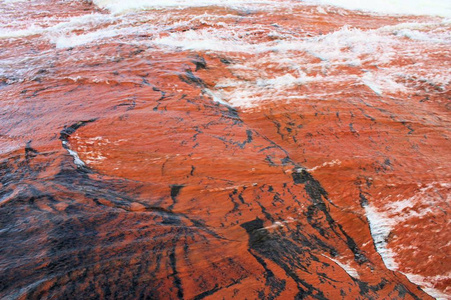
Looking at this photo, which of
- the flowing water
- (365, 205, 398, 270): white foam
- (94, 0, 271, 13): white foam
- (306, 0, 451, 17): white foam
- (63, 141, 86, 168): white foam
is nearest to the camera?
the flowing water

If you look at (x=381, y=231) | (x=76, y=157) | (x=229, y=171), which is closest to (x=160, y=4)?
(x=76, y=157)

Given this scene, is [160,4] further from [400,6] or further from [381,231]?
[381,231]

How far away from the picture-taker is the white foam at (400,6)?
21.9ft

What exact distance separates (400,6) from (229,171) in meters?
7.43

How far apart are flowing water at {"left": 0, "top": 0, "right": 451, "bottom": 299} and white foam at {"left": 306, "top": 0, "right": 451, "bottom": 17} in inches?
111

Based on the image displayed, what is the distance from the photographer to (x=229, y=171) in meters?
2.18

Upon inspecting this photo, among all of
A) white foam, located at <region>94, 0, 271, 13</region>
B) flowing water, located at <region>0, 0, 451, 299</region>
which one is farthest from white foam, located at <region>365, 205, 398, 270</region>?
white foam, located at <region>94, 0, 271, 13</region>

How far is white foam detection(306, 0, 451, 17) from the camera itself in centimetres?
669

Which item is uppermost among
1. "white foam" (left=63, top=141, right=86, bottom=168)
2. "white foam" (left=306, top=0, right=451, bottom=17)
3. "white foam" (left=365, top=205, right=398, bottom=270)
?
"white foam" (left=306, top=0, right=451, bottom=17)

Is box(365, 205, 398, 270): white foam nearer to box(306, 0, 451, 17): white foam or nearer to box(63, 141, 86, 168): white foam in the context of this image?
box(63, 141, 86, 168): white foam

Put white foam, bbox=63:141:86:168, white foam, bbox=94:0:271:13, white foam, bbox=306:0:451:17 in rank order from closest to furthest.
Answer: white foam, bbox=63:141:86:168 → white foam, bbox=306:0:451:17 → white foam, bbox=94:0:271:13

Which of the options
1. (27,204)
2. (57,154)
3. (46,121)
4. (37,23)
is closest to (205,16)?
(37,23)

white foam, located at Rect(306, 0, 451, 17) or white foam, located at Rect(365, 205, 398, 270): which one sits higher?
white foam, located at Rect(306, 0, 451, 17)

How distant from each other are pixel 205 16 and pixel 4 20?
4.44 metres
